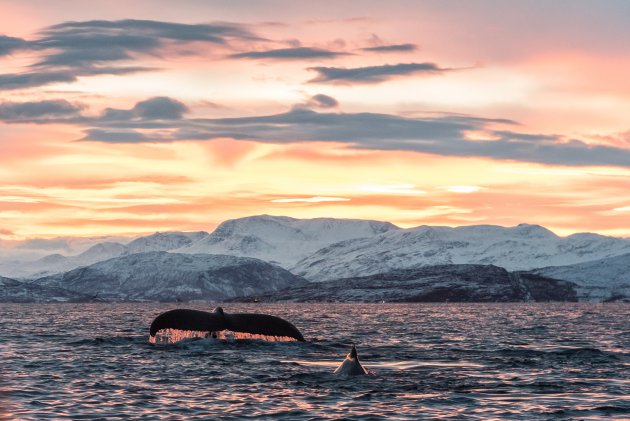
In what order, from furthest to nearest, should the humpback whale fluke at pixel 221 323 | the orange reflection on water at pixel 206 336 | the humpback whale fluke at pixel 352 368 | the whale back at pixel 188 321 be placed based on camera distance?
the orange reflection on water at pixel 206 336 < the humpback whale fluke at pixel 221 323 < the whale back at pixel 188 321 < the humpback whale fluke at pixel 352 368

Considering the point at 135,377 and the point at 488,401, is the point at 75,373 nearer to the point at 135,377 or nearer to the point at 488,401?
the point at 135,377

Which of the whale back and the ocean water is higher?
the whale back

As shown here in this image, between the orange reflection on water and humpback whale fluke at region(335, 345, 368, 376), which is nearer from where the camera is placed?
humpback whale fluke at region(335, 345, 368, 376)

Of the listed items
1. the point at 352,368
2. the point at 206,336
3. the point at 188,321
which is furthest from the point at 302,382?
the point at 206,336

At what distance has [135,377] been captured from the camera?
3725cm

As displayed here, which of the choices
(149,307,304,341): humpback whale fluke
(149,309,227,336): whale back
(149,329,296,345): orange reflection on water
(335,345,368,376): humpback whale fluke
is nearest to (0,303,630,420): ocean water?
(335,345,368,376): humpback whale fluke

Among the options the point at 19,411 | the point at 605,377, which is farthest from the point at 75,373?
the point at 605,377

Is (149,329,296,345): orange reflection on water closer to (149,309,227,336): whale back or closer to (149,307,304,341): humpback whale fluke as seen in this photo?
(149,307,304,341): humpback whale fluke

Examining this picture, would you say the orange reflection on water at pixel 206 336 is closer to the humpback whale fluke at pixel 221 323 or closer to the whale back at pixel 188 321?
the humpback whale fluke at pixel 221 323

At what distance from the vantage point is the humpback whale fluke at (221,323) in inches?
1698

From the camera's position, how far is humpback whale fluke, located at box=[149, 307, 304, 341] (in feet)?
141

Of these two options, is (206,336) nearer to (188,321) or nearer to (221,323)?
(221,323)

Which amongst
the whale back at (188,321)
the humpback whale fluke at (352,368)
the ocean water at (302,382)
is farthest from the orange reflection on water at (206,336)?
the humpback whale fluke at (352,368)

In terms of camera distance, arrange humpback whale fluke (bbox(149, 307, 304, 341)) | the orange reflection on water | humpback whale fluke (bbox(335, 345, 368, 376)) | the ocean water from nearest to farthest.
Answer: the ocean water → humpback whale fluke (bbox(335, 345, 368, 376)) → humpback whale fluke (bbox(149, 307, 304, 341)) → the orange reflection on water
